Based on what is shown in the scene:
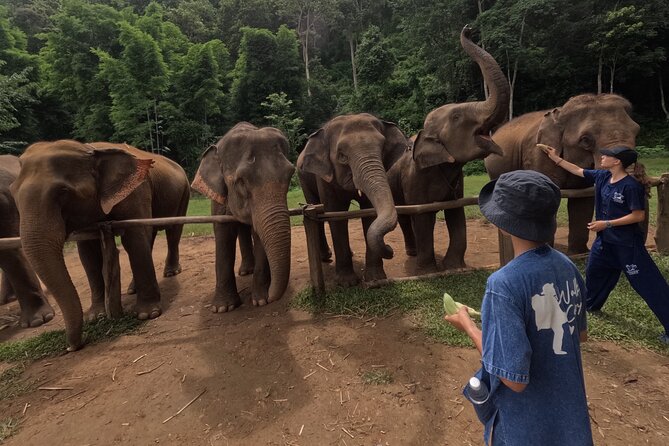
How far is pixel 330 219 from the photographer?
5145 mm

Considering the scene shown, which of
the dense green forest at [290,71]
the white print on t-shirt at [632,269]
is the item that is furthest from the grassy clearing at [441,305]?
the dense green forest at [290,71]

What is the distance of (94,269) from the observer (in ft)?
18.5

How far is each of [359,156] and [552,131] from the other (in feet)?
9.76

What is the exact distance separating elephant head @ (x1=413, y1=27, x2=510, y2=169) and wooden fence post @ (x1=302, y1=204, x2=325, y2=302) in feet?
5.78

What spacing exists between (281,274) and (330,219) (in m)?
1.26

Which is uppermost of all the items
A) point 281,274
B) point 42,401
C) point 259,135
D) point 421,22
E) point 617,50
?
point 421,22

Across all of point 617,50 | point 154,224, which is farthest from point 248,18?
point 154,224

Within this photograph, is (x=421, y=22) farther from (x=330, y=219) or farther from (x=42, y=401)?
(x=42, y=401)

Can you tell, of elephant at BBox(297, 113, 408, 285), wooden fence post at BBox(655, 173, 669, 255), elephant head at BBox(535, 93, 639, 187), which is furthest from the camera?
wooden fence post at BBox(655, 173, 669, 255)

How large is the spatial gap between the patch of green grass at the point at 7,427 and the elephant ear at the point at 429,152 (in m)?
5.18

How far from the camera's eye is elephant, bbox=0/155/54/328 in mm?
5375

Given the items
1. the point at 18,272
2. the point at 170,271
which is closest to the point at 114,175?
the point at 18,272

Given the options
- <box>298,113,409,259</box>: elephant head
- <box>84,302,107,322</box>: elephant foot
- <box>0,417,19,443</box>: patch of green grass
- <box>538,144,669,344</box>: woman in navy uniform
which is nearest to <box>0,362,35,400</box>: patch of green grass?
<box>0,417,19,443</box>: patch of green grass

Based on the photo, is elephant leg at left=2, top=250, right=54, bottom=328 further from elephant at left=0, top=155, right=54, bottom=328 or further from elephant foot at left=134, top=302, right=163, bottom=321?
elephant foot at left=134, top=302, right=163, bottom=321
